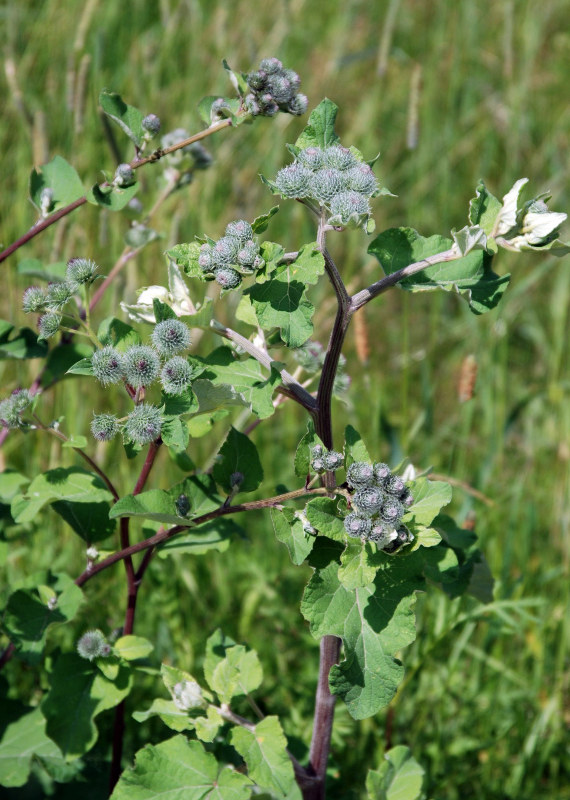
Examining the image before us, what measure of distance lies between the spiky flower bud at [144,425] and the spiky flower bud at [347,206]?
477 millimetres

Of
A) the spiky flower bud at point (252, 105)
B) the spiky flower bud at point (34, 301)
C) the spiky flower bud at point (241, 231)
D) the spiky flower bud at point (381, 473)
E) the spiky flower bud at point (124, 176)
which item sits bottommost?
the spiky flower bud at point (381, 473)

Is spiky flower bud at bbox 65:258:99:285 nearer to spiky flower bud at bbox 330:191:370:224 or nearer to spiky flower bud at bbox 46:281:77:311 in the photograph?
spiky flower bud at bbox 46:281:77:311

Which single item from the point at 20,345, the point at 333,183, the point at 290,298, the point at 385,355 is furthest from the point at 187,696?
the point at 385,355

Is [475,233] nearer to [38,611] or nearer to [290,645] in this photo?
[38,611]

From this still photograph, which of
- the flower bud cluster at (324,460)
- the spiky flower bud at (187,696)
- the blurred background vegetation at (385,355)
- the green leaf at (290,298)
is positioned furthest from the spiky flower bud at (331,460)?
the blurred background vegetation at (385,355)

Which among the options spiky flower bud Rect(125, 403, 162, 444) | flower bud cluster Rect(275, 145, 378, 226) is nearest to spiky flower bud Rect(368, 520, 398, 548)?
spiky flower bud Rect(125, 403, 162, 444)

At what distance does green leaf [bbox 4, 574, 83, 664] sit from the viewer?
1791 mm

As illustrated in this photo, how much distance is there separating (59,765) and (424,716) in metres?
1.12

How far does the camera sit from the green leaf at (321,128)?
1.61 metres

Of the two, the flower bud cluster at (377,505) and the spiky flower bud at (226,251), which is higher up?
the spiky flower bud at (226,251)

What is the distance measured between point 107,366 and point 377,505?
547 millimetres

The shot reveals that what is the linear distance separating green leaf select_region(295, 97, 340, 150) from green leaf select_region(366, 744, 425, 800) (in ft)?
4.34

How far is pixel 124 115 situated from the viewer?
190cm

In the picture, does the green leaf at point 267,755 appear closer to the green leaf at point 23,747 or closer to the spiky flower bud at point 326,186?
the green leaf at point 23,747
